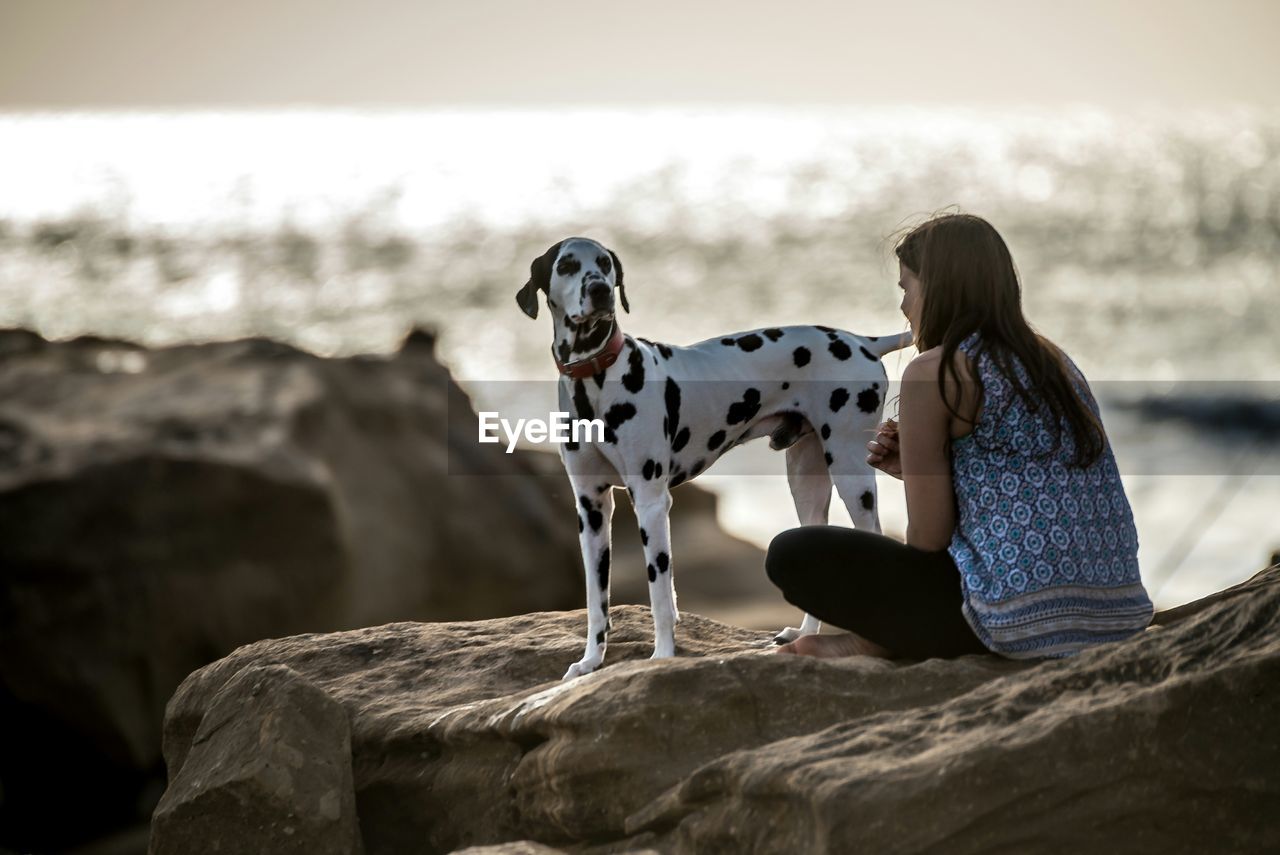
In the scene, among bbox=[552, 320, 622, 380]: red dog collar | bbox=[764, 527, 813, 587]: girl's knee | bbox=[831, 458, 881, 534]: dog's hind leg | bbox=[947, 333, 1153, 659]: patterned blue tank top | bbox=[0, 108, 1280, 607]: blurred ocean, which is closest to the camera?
bbox=[947, 333, 1153, 659]: patterned blue tank top

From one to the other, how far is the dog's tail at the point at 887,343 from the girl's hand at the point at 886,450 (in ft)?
3.01

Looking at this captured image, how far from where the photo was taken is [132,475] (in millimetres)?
10508

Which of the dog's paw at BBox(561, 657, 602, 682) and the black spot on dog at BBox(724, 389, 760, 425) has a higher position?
the black spot on dog at BBox(724, 389, 760, 425)

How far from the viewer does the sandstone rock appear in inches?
213

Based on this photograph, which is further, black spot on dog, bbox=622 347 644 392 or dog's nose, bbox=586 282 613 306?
black spot on dog, bbox=622 347 644 392

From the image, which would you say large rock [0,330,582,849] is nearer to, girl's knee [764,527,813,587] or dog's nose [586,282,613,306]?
dog's nose [586,282,613,306]

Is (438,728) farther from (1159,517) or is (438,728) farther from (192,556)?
(1159,517)

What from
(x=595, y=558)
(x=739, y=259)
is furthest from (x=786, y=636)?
(x=739, y=259)

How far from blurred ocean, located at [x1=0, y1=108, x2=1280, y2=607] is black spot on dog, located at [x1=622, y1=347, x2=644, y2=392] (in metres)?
1.10

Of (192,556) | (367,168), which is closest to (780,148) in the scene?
(367,168)

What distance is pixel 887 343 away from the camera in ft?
22.1

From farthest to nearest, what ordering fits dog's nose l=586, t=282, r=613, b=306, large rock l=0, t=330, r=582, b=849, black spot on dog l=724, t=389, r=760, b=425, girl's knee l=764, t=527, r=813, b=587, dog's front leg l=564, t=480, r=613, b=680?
large rock l=0, t=330, r=582, b=849 < black spot on dog l=724, t=389, r=760, b=425 < dog's front leg l=564, t=480, r=613, b=680 < dog's nose l=586, t=282, r=613, b=306 < girl's knee l=764, t=527, r=813, b=587

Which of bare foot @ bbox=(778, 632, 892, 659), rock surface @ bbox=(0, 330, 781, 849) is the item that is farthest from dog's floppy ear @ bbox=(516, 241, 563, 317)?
rock surface @ bbox=(0, 330, 781, 849)

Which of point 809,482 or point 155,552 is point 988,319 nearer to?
point 809,482
